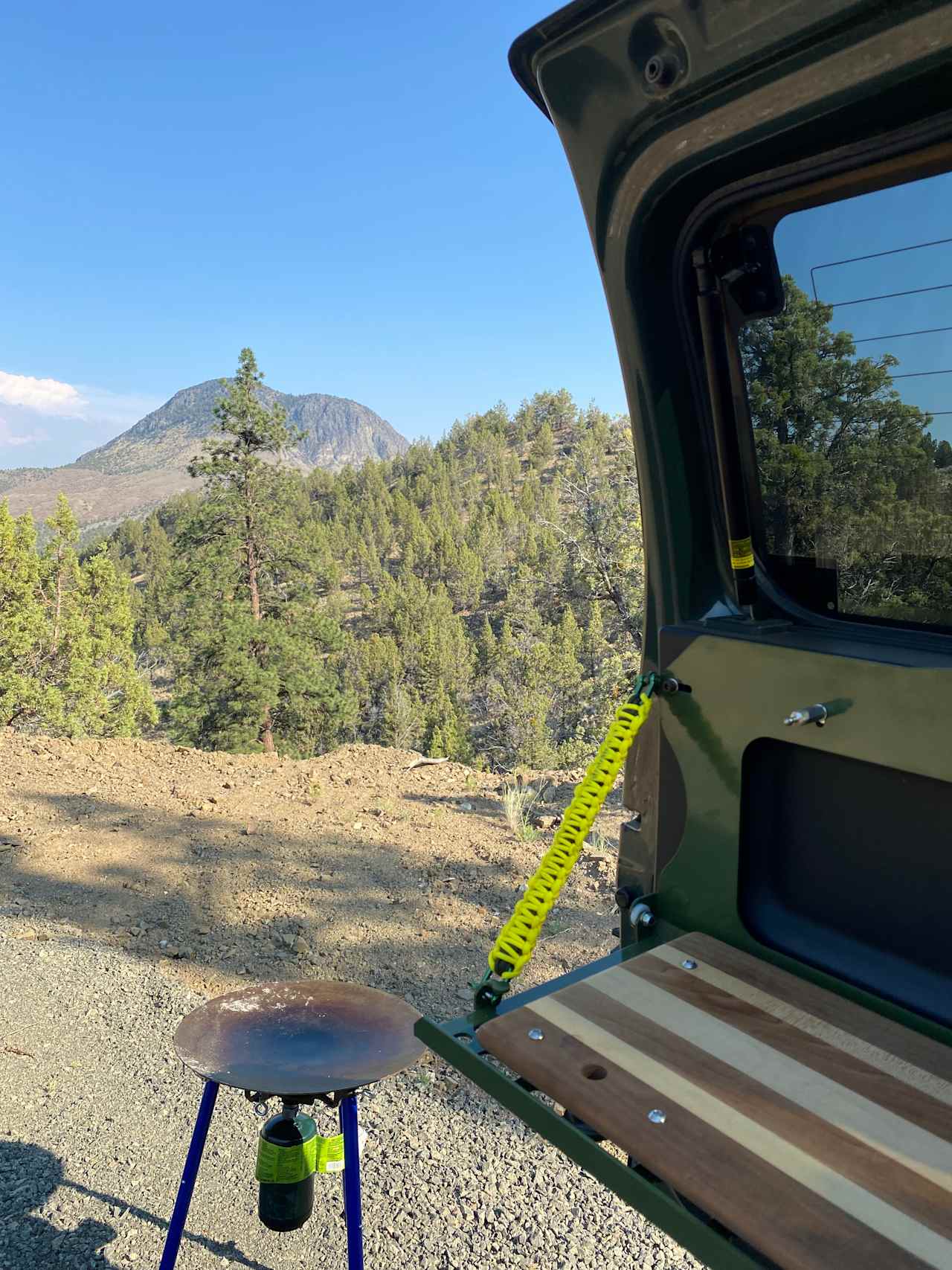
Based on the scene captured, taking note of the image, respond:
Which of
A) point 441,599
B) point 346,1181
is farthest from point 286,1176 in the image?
point 441,599

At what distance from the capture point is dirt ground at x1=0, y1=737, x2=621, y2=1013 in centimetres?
414

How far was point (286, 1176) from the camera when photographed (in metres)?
2.00

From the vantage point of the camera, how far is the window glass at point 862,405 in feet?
5.18

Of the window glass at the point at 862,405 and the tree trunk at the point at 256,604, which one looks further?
the tree trunk at the point at 256,604

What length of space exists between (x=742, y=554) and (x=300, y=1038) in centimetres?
149

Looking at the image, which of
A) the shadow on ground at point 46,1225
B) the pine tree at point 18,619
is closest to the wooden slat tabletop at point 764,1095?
the shadow on ground at point 46,1225

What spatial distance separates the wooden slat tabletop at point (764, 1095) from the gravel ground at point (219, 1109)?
128 centimetres

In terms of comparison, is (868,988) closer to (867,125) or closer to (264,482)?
(867,125)

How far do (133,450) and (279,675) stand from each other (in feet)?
633

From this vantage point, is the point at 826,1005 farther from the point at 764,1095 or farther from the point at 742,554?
the point at 742,554

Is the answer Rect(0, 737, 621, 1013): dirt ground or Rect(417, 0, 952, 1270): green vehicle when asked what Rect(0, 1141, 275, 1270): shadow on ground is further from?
Rect(417, 0, 952, 1270): green vehicle

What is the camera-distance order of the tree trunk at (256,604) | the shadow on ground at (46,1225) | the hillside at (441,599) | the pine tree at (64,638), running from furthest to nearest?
the tree trunk at (256,604)
the pine tree at (64,638)
the hillside at (441,599)
the shadow on ground at (46,1225)

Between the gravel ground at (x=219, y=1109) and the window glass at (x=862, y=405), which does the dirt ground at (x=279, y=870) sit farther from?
the window glass at (x=862, y=405)

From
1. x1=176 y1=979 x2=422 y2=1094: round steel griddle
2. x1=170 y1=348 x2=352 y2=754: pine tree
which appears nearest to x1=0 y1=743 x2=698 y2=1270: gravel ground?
x1=176 y1=979 x2=422 y2=1094: round steel griddle
